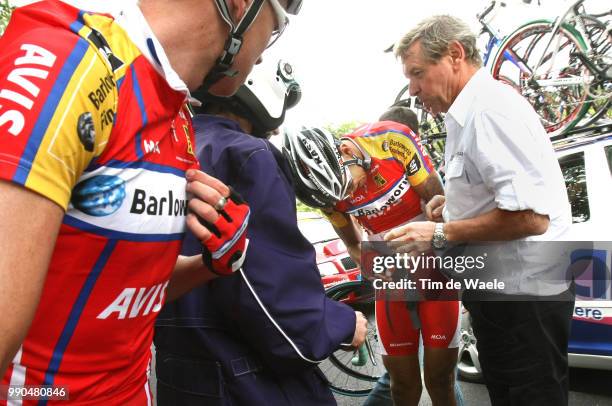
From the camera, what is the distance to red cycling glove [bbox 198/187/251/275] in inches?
41.7

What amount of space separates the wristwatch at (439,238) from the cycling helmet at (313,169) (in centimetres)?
46

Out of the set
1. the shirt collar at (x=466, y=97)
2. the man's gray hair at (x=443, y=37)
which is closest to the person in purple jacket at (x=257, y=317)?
the shirt collar at (x=466, y=97)

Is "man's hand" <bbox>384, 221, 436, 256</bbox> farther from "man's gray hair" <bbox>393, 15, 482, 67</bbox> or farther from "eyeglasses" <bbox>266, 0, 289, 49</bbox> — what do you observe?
"eyeglasses" <bbox>266, 0, 289, 49</bbox>

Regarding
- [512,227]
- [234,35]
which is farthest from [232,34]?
[512,227]

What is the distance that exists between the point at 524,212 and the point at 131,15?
1.58m

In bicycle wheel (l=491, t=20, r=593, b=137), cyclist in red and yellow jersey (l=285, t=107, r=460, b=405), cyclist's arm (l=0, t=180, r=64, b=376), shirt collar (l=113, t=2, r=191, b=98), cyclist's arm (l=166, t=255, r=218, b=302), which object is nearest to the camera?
cyclist's arm (l=0, t=180, r=64, b=376)

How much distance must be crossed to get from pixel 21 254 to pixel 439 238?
6.11 feet

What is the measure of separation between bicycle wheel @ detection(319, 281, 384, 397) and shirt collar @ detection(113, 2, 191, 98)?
13.0 ft

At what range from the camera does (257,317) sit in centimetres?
123

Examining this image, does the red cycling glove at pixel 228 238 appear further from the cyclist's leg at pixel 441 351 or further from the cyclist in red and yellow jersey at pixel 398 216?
the cyclist's leg at pixel 441 351

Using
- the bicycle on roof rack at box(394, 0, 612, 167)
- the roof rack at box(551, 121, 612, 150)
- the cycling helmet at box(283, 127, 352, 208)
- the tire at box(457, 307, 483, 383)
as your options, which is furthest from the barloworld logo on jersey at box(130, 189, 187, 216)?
the bicycle on roof rack at box(394, 0, 612, 167)

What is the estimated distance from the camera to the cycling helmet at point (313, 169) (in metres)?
2.08

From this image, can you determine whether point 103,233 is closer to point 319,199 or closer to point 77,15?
point 77,15

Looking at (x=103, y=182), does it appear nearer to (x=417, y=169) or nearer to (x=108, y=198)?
(x=108, y=198)
